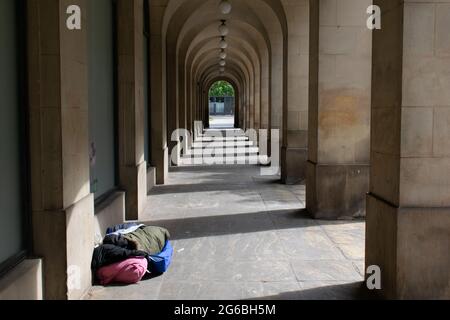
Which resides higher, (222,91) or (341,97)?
(222,91)

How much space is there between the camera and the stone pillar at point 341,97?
346 inches

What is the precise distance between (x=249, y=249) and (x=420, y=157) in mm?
2654

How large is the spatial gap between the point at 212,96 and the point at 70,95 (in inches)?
3394

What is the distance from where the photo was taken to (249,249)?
6750mm

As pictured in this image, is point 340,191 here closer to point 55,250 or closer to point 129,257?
point 129,257

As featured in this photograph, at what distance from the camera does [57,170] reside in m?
4.65

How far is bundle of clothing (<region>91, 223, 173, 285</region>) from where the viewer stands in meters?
5.39

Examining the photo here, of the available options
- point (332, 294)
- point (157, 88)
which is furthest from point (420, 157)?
point (157, 88)

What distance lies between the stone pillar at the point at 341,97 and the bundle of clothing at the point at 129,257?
3.52 m

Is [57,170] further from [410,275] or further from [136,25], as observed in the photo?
[136,25]

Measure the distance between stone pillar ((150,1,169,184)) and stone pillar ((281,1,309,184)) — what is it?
2819 millimetres

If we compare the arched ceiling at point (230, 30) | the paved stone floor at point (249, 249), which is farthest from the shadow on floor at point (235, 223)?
the arched ceiling at point (230, 30)

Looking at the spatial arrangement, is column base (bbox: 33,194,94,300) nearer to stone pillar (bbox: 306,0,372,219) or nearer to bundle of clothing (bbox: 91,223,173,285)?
bundle of clothing (bbox: 91,223,173,285)

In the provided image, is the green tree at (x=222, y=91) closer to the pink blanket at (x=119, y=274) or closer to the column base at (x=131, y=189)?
the column base at (x=131, y=189)
